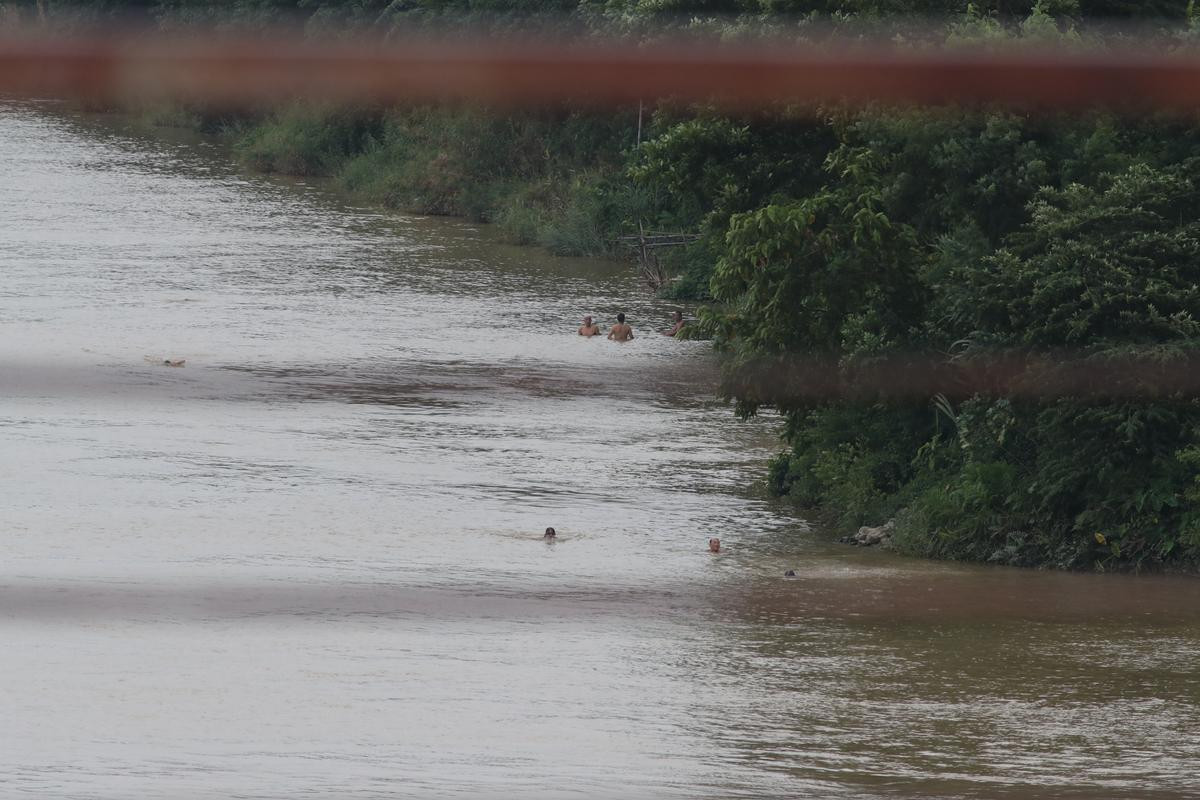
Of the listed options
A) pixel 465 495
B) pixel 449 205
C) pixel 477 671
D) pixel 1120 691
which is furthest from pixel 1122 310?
pixel 449 205

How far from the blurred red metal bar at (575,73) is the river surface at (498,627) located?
544 centimetres

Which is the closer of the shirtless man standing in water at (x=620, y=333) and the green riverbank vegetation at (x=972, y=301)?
the green riverbank vegetation at (x=972, y=301)

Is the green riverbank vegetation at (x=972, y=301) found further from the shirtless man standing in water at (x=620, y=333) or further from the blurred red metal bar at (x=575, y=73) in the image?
the blurred red metal bar at (x=575, y=73)

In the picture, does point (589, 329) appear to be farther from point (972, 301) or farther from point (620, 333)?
point (972, 301)

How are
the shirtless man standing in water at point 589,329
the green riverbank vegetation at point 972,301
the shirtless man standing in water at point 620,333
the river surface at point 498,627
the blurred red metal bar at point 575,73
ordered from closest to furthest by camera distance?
the blurred red metal bar at point 575,73 < the river surface at point 498,627 < the green riverbank vegetation at point 972,301 < the shirtless man standing in water at point 589,329 < the shirtless man standing in water at point 620,333

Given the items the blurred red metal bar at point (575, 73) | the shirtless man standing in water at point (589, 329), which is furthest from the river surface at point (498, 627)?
the blurred red metal bar at point (575, 73)

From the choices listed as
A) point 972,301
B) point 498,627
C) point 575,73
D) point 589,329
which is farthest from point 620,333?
point 575,73

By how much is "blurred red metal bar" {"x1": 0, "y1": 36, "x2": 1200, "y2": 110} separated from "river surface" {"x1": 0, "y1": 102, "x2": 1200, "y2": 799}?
214 inches

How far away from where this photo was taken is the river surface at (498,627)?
34.5 feet

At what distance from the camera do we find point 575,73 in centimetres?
93

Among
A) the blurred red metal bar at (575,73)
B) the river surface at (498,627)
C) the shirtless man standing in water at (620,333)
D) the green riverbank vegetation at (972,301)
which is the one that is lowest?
the river surface at (498,627)

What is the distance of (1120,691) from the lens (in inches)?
449

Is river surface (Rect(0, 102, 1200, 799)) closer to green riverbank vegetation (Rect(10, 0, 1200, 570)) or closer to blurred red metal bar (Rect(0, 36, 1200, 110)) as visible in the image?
green riverbank vegetation (Rect(10, 0, 1200, 570))

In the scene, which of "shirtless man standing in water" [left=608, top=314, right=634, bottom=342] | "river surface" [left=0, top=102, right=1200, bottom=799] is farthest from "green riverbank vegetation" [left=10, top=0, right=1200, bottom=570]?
"shirtless man standing in water" [left=608, top=314, right=634, bottom=342]
